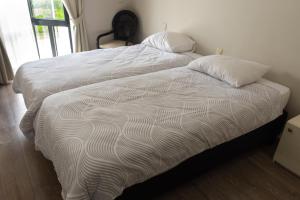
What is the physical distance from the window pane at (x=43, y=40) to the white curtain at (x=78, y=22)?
1.58 ft

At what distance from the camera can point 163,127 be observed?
133cm

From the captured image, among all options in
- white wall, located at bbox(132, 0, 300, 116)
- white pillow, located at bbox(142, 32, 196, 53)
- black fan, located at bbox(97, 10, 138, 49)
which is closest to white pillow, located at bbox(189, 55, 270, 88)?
white wall, located at bbox(132, 0, 300, 116)

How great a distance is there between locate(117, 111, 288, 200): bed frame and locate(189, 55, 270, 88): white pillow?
1.37 feet

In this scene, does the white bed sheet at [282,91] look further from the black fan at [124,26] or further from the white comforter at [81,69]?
the black fan at [124,26]

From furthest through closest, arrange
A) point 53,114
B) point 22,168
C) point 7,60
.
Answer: point 7,60 → point 22,168 → point 53,114

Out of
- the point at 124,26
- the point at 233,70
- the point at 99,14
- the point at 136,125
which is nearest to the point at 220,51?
the point at 233,70

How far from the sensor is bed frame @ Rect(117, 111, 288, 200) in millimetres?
1333

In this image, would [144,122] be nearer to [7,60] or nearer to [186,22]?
[186,22]

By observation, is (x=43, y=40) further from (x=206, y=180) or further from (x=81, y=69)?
(x=206, y=180)

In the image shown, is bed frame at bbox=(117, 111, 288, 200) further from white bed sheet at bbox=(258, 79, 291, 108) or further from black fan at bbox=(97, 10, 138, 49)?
black fan at bbox=(97, 10, 138, 49)

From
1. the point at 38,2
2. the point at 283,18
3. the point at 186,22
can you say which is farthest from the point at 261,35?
the point at 38,2

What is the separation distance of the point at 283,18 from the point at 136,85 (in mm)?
1382

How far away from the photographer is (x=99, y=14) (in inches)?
145

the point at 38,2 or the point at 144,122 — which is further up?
the point at 38,2
